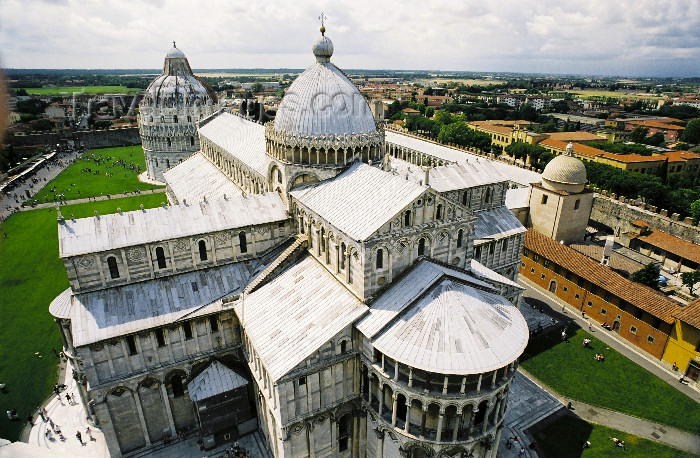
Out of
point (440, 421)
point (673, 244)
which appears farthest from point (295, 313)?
point (673, 244)

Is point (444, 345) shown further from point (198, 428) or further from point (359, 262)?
point (198, 428)

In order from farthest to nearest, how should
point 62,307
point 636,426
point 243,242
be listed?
point 243,242
point 636,426
point 62,307

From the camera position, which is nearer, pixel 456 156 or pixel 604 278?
pixel 604 278

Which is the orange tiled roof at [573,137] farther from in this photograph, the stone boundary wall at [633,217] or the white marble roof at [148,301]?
the white marble roof at [148,301]

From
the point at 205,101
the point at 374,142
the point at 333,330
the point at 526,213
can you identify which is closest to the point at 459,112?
the point at 205,101

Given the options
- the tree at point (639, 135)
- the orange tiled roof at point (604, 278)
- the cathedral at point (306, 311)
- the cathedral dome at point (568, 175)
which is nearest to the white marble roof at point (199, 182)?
the cathedral at point (306, 311)

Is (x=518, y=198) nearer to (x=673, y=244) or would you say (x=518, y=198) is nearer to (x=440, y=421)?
(x=673, y=244)
